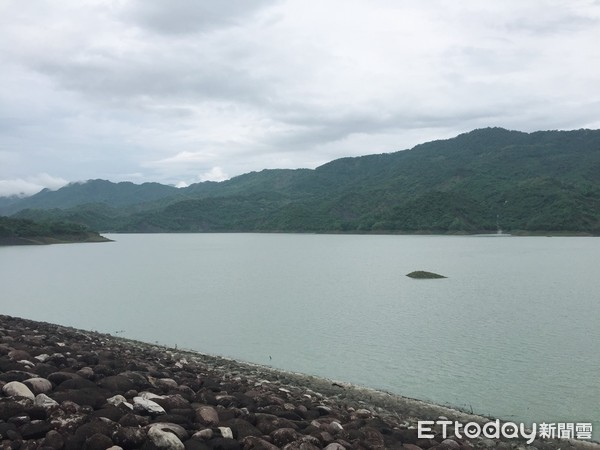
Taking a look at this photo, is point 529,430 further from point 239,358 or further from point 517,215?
point 517,215

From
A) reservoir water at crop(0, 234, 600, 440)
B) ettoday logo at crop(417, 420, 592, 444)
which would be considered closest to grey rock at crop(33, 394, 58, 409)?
ettoday logo at crop(417, 420, 592, 444)

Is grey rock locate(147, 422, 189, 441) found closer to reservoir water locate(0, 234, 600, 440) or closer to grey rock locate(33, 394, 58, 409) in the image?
grey rock locate(33, 394, 58, 409)

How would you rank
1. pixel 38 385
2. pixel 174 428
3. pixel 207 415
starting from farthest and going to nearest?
1. pixel 38 385
2. pixel 207 415
3. pixel 174 428

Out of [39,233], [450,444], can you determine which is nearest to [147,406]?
[450,444]

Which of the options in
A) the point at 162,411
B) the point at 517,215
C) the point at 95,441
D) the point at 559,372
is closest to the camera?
the point at 95,441

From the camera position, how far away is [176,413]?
27.5ft

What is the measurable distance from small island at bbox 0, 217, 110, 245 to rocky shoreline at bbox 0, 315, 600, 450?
136 m

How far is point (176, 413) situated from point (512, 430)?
27.3ft

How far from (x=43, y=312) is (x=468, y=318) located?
27.4 m

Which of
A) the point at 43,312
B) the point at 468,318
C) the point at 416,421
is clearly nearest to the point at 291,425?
the point at 416,421

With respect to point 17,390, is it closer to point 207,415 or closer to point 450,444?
point 207,415

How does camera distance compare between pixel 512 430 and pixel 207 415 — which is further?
pixel 512 430

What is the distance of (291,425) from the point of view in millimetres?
8805

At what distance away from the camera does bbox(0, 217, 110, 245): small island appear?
133000 millimetres
